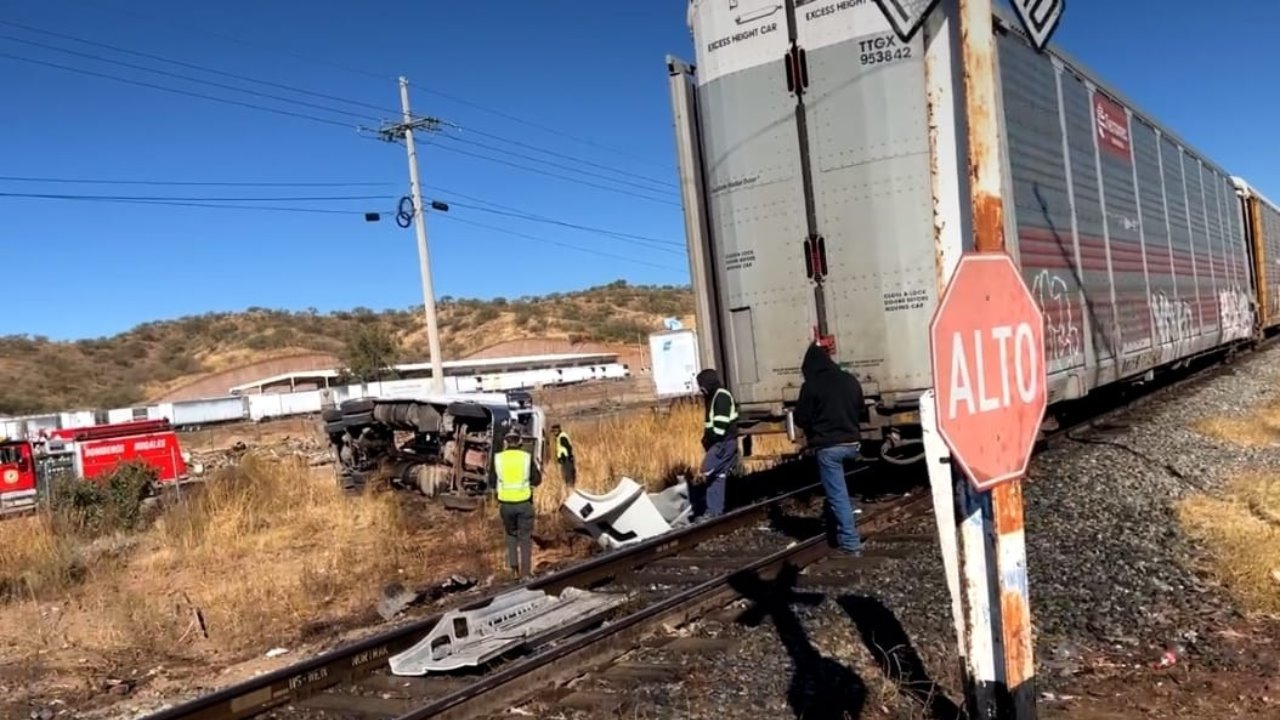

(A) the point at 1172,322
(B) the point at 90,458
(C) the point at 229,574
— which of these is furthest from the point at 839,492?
(B) the point at 90,458

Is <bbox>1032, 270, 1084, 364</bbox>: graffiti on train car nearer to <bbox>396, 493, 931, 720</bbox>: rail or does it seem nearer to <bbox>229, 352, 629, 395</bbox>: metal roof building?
<bbox>396, 493, 931, 720</bbox>: rail

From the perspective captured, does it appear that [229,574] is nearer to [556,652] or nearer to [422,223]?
[556,652]

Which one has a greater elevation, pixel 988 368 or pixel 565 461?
pixel 988 368

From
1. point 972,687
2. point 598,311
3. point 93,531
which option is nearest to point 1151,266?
point 972,687

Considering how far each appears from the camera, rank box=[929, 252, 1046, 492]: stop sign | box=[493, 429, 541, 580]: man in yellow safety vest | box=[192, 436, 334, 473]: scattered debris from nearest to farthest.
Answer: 1. box=[929, 252, 1046, 492]: stop sign
2. box=[493, 429, 541, 580]: man in yellow safety vest
3. box=[192, 436, 334, 473]: scattered debris

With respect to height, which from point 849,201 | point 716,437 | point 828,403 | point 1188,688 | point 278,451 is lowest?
point 1188,688

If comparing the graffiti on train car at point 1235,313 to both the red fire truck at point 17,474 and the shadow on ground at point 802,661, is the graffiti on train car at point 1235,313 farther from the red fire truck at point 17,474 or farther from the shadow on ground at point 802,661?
the red fire truck at point 17,474

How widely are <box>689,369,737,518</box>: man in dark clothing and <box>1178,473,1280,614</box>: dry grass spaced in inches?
153

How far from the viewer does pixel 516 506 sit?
915cm

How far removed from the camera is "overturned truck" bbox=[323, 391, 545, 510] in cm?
1293

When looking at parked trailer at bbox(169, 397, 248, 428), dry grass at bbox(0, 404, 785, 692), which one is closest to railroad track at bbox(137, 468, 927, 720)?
dry grass at bbox(0, 404, 785, 692)

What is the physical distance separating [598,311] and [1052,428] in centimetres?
9394

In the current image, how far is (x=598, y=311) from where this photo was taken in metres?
104

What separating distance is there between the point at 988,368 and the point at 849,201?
6.14 meters
